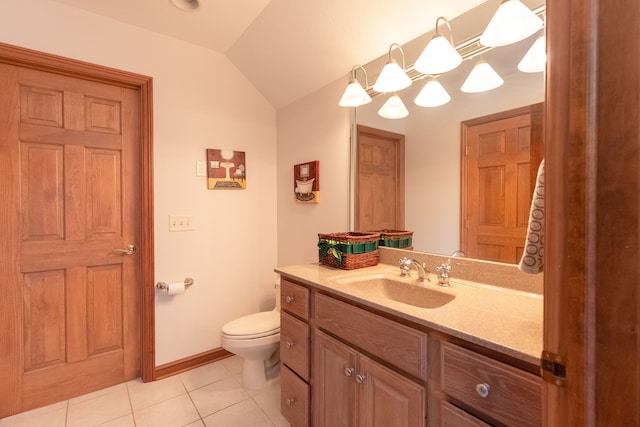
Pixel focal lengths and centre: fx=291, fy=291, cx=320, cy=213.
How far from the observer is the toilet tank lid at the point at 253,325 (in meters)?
1.84

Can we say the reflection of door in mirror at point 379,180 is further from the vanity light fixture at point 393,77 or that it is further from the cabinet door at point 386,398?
the cabinet door at point 386,398

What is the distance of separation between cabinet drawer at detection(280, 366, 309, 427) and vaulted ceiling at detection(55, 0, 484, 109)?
5.91ft

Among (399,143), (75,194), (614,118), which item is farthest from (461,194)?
(75,194)

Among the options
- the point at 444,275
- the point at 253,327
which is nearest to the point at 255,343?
the point at 253,327

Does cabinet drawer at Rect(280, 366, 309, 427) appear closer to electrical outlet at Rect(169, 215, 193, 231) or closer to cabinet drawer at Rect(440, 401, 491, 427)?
cabinet drawer at Rect(440, 401, 491, 427)

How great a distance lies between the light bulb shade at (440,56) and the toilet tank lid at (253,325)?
5.66ft

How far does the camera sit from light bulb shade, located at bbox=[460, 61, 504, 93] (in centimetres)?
125

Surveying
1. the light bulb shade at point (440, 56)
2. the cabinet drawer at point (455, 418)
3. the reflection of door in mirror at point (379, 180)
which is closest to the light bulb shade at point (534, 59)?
the light bulb shade at point (440, 56)

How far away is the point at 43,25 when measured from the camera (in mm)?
1639

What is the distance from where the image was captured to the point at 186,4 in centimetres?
173

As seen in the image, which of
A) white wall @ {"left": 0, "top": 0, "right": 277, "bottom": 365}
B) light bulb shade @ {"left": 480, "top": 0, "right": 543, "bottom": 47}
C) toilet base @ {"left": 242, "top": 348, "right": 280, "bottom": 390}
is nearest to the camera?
light bulb shade @ {"left": 480, "top": 0, "right": 543, "bottom": 47}

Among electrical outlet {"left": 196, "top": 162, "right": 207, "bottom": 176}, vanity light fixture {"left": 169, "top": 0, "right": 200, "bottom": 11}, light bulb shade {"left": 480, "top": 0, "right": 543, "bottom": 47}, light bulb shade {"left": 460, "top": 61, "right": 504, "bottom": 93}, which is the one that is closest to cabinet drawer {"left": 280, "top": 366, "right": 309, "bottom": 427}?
electrical outlet {"left": 196, "top": 162, "right": 207, "bottom": 176}

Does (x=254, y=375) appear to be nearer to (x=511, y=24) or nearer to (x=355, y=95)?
(x=355, y=95)

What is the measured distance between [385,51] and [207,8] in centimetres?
110
